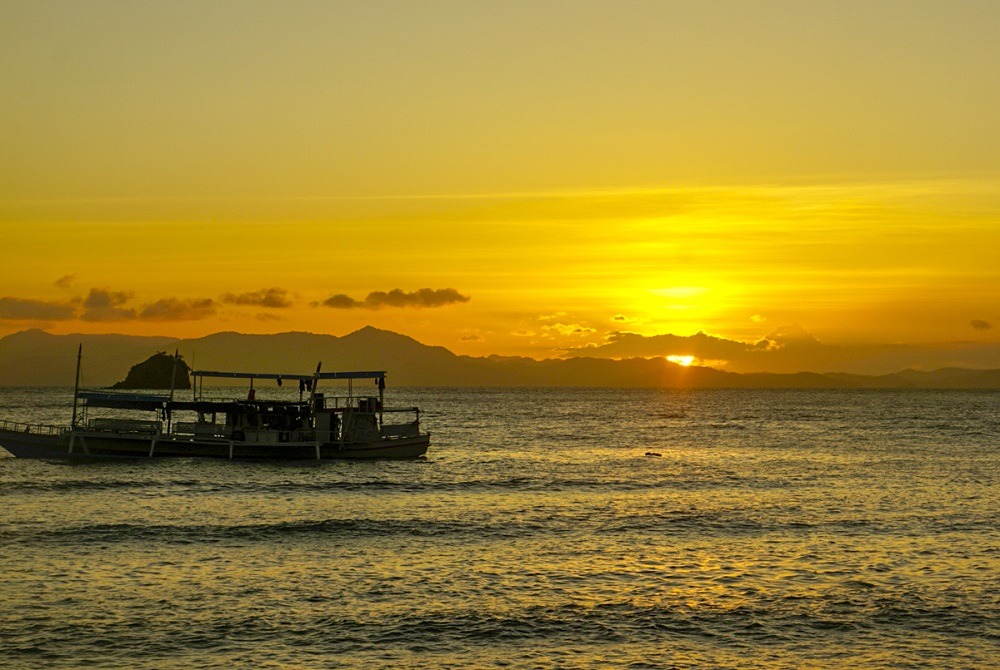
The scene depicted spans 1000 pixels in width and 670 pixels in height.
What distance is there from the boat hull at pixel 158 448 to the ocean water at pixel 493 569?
10.0 ft

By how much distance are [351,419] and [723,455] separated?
36858 mm

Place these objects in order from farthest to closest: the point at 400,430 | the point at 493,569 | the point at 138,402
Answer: the point at 400,430 → the point at 138,402 → the point at 493,569

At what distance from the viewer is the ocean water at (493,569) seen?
1121 inches

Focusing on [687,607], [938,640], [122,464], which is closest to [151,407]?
[122,464]

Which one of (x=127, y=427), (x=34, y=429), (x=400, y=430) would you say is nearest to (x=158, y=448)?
(x=127, y=427)

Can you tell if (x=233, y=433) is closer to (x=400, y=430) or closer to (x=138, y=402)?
(x=138, y=402)

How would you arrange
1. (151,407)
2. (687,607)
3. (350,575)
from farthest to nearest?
(151,407)
(350,575)
(687,607)

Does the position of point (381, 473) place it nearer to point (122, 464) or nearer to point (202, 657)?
point (122, 464)

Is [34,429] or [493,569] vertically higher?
[493,569]

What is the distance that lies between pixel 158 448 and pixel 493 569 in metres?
49.6

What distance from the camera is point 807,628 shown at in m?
30.2

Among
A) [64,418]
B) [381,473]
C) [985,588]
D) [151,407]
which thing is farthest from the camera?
[64,418]

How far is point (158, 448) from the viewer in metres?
81.7

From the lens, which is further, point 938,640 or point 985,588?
point 985,588
